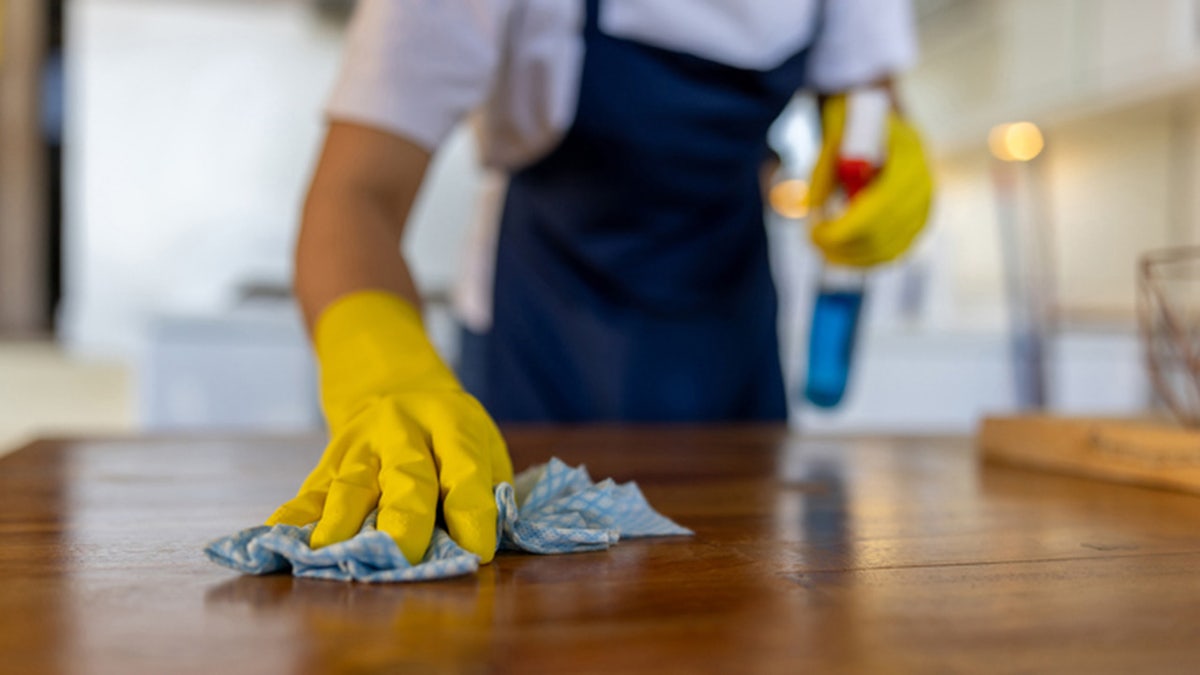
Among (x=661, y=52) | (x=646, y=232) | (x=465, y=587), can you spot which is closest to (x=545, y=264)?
(x=646, y=232)

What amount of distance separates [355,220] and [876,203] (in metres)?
0.55

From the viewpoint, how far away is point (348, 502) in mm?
451

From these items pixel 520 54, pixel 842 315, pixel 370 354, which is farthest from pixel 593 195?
pixel 370 354

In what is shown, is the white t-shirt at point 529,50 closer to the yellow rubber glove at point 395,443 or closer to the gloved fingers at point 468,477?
the yellow rubber glove at point 395,443

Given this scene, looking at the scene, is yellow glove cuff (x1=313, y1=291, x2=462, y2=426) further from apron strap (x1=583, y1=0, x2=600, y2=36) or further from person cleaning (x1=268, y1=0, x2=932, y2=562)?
apron strap (x1=583, y1=0, x2=600, y2=36)

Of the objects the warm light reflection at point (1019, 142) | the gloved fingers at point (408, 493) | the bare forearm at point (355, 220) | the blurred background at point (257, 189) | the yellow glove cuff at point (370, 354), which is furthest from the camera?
the warm light reflection at point (1019, 142)

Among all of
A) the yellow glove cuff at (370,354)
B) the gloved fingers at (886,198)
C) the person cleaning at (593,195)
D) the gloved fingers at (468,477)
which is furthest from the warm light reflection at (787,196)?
the gloved fingers at (468,477)

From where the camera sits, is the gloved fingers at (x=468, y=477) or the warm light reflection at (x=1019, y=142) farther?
the warm light reflection at (x=1019, y=142)

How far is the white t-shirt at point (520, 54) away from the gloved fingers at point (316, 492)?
0.40m

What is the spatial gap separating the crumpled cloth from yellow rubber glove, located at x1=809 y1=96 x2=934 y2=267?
24.1 inches

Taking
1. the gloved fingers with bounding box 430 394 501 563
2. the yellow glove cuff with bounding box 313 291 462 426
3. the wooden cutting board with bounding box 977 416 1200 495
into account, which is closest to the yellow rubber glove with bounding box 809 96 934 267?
the wooden cutting board with bounding box 977 416 1200 495

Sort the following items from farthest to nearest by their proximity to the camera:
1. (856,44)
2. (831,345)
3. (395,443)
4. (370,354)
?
(856,44) < (831,345) < (370,354) < (395,443)

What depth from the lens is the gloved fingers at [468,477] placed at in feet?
1.48

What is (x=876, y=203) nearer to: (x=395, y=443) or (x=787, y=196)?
(x=395, y=443)
